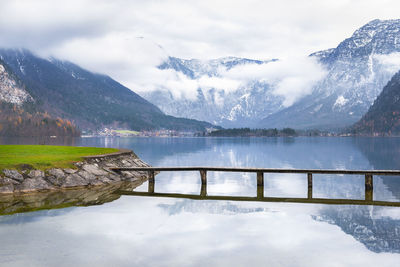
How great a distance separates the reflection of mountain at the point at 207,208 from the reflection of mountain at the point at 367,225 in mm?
5231

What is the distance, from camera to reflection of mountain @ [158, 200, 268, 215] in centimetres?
2872

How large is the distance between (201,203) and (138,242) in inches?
511

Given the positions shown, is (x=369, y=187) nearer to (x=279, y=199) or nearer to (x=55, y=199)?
(x=279, y=199)

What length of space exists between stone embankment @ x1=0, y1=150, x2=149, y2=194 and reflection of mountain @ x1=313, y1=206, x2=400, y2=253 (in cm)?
2230

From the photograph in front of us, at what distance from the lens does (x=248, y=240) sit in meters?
20.7

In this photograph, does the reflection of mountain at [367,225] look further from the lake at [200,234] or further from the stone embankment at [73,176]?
the stone embankment at [73,176]

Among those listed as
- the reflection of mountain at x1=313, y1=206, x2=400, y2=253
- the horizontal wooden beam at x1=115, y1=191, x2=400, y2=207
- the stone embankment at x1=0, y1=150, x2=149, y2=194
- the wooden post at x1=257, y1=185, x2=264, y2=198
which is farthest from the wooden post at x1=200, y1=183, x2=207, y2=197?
the reflection of mountain at x1=313, y1=206, x2=400, y2=253

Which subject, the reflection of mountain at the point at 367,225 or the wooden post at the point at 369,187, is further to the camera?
the wooden post at the point at 369,187

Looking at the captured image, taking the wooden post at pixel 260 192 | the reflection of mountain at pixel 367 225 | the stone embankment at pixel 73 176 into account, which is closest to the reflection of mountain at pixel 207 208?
the wooden post at pixel 260 192

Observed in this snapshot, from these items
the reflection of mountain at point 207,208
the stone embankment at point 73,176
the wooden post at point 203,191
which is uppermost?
the stone embankment at point 73,176

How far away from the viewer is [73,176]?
38.6 m

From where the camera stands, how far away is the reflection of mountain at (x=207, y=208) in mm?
28719

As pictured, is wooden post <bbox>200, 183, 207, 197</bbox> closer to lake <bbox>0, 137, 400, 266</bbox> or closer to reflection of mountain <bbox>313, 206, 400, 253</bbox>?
lake <bbox>0, 137, 400, 266</bbox>

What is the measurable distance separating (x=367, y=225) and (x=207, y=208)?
36.8 feet
